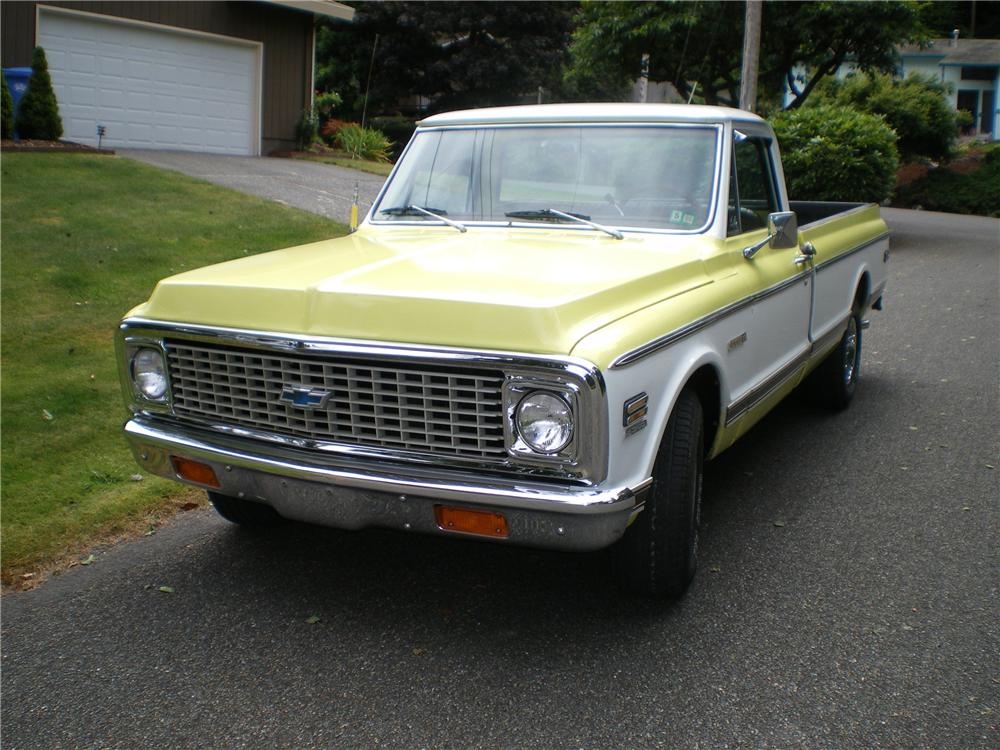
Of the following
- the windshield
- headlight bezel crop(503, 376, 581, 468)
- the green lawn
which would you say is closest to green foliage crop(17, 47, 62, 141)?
the green lawn

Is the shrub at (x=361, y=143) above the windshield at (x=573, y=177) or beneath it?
above

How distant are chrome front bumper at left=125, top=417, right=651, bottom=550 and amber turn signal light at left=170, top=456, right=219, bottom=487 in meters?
0.03

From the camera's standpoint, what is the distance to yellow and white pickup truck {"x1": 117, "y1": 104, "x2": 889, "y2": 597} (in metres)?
3.08

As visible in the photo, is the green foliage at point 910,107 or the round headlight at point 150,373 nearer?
the round headlight at point 150,373

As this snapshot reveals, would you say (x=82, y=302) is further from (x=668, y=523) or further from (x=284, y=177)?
(x=284, y=177)

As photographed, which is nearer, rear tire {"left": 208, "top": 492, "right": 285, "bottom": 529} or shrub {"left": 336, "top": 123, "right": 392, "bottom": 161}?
rear tire {"left": 208, "top": 492, "right": 285, "bottom": 529}

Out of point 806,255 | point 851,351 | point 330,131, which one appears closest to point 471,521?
point 806,255

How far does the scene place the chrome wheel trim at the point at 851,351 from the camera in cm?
641

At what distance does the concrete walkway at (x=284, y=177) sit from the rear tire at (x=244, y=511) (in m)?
7.95

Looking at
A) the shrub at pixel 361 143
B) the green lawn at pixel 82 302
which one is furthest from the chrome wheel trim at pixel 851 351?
the shrub at pixel 361 143

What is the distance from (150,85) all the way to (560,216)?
15324mm

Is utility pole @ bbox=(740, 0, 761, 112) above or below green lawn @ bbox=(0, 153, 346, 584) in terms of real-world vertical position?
above

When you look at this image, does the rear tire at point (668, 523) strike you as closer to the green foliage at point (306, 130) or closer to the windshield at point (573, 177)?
the windshield at point (573, 177)

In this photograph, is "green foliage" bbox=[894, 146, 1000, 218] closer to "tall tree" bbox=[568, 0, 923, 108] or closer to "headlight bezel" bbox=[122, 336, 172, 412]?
"tall tree" bbox=[568, 0, 923, 108]
